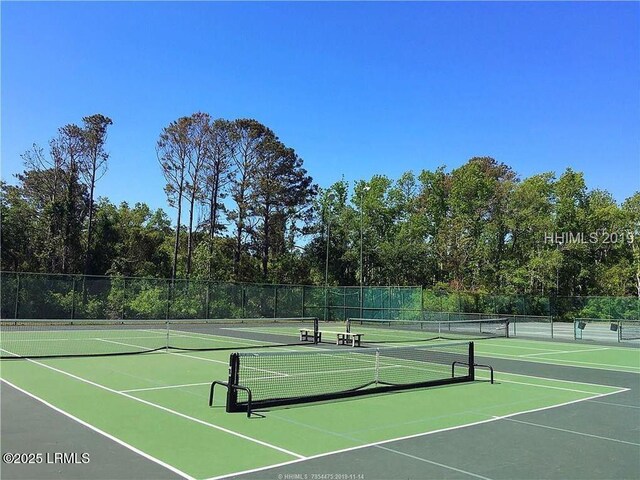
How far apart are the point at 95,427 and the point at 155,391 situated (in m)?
2.94

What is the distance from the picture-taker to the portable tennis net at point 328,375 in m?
9.12

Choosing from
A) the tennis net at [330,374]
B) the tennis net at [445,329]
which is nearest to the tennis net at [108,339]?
the tennis net at [330,374]

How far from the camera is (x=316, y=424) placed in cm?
789

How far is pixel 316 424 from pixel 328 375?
4.84m

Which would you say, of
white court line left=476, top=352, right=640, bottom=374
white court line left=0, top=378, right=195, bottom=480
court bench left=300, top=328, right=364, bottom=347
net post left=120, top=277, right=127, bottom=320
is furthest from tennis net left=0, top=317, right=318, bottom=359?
white court line left=0, top=378, right=195, bottom=480

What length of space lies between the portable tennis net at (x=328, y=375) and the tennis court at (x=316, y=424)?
0.11m

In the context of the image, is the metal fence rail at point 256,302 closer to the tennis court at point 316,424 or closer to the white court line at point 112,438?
the tennis court at point 316,424

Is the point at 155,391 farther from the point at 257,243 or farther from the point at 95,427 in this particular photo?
the point at 257,243

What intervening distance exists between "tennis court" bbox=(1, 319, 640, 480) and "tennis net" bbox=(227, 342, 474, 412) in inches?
4.4

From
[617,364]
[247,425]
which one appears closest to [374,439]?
[247,425]

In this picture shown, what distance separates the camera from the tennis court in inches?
232

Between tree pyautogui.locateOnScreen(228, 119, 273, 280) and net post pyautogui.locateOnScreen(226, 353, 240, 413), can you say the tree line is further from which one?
net post pyautogui.locateOnScreen(226, 353, 240, 413)

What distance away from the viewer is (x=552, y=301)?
161ft

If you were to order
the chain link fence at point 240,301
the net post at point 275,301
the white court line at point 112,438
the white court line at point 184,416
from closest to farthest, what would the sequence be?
the white court line at point 112,438, the white court line at point 184,416, the chain link fence at point 240,301, the net post at point 275,301
